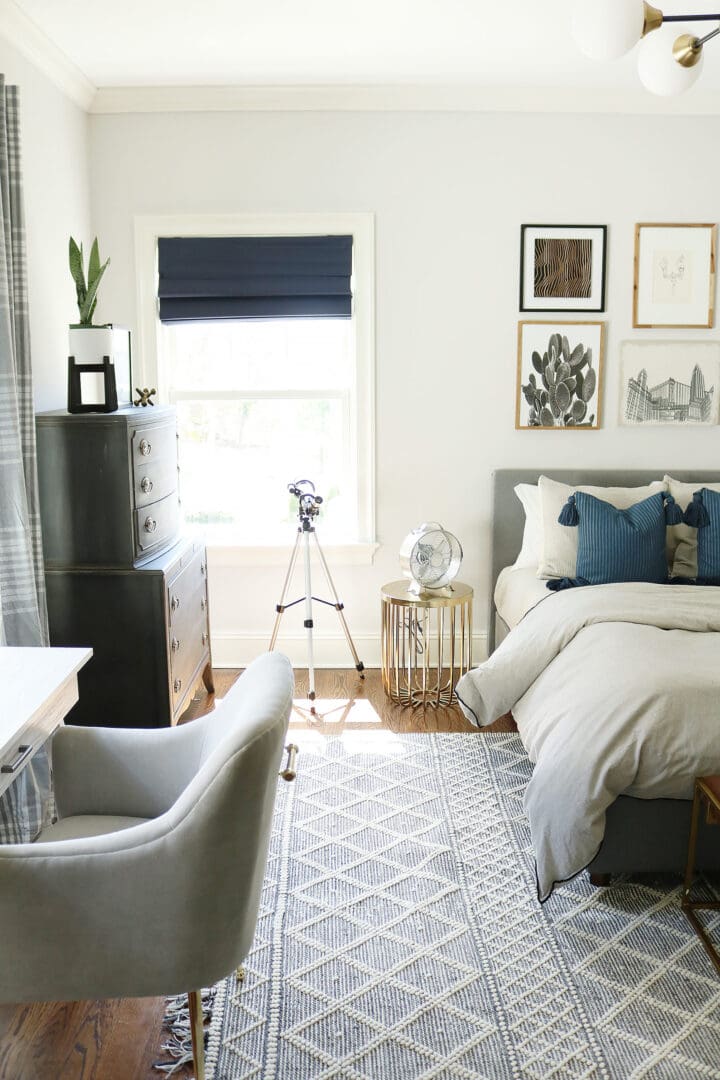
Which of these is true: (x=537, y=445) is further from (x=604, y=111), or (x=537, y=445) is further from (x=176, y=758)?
(x=176, y=758)

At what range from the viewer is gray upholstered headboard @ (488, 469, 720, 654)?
4.46 meters

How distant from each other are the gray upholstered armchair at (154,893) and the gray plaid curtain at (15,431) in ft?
4.39

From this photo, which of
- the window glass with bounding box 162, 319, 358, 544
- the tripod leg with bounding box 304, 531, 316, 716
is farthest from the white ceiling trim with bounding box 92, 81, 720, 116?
the tripod leg with bounding box 304, 531, 316, 716

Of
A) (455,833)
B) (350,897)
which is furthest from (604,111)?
(350,897)

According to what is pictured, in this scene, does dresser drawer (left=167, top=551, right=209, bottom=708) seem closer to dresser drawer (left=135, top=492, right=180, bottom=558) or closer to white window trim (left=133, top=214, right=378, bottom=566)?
dresser drawer (left=135, top=492, right=180, bottom=558)

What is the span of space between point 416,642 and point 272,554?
92 cm

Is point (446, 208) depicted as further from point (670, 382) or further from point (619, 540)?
point (619, 540)

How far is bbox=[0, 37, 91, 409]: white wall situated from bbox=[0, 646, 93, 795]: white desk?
1449mm

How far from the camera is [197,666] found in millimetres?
3895

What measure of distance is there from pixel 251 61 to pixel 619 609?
2.60 meters

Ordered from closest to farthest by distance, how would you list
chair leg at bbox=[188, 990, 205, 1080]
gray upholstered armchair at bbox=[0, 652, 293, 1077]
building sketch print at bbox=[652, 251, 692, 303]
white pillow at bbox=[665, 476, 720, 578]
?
gray upholstered armchair at bbox=[0, 652, 293, 1077]
chair leg at bbox=[188, 990, 205, 1080]
white pillow at bbox=[665, 476, 720, 578]
building sketch print at bbox=[652, 251, 692, 303]

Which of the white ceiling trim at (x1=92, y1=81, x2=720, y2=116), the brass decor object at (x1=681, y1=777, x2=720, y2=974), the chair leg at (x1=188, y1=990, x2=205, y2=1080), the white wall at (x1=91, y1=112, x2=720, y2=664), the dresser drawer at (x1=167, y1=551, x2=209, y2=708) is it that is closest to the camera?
the chair leg at (x1=188, y1=990, x2=205, y2=1080)

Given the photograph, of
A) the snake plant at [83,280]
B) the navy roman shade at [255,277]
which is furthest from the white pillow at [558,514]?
the snake plant at [83,280]

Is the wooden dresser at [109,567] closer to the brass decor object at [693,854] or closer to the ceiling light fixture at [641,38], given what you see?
the brass decor object at [693,854]
